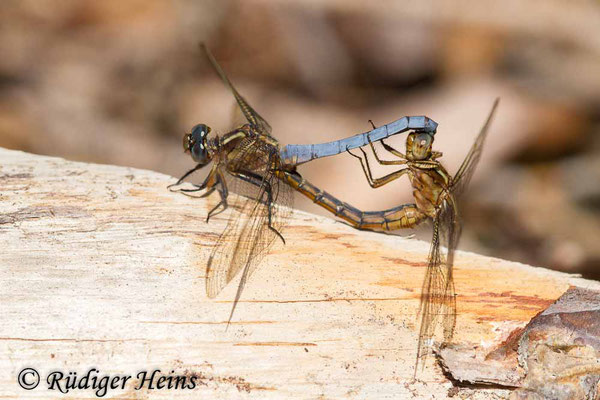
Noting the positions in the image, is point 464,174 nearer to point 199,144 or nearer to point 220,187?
point 220,187

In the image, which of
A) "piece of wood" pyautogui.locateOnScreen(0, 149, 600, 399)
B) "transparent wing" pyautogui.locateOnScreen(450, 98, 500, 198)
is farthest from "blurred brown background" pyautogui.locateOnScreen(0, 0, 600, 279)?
"piece of wood" pyautogui.locateOnScreen(0, 149, 600, 399)

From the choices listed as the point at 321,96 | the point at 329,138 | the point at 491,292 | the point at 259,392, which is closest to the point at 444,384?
the point at 491,292

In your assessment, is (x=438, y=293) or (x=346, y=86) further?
(x=346, y=86)

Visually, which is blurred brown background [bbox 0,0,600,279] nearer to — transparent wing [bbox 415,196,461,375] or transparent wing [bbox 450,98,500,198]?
transparent wing [bbox 450,98,500,198]

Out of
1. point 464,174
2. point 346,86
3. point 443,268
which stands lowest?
point 443,268

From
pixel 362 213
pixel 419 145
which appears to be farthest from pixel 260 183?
pixel 419 145

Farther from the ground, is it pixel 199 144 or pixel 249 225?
pixel 199 144

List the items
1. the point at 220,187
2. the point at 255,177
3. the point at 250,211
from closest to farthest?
the point at 250,211 → the point at 220,187 → the point at 255,177

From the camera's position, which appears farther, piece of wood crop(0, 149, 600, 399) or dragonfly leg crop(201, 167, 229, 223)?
dragonfly leg crop(201, 167, 229, 223)
